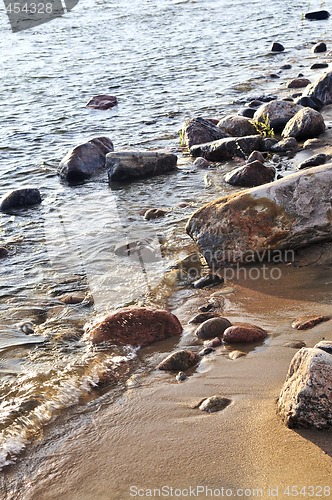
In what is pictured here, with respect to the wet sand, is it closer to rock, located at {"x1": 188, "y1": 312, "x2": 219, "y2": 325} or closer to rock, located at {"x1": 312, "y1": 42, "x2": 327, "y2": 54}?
rock, located at {"x1": 188, "y1": 312, "x2": 219, "y2": 325}

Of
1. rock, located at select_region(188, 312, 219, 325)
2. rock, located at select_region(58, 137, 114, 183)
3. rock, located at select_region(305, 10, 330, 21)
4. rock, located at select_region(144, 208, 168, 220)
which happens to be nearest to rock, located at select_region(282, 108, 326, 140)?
rock, located at select_region(58, 137, 114, 183)

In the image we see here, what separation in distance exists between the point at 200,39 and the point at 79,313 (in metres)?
13.7

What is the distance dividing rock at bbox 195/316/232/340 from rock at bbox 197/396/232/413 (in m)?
0.77

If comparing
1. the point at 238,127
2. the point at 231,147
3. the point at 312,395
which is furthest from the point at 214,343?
the point at 238,127

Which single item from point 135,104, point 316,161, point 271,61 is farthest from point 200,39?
point 316,161

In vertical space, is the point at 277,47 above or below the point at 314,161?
above

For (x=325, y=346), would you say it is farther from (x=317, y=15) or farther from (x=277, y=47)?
(x=317, y=15)

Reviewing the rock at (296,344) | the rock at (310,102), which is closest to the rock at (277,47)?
the rock at (310,102)

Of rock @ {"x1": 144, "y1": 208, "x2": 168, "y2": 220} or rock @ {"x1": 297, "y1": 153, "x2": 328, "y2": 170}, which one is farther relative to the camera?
rock @ {"x1": 297, "y1": 153, "x2": 328, "y2": 170}

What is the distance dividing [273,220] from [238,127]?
391cm

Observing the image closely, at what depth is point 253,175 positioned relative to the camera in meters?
6.85

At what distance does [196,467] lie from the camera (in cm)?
291

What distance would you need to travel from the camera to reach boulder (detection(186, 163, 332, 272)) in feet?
16.5

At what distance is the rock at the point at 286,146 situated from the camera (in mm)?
7852
